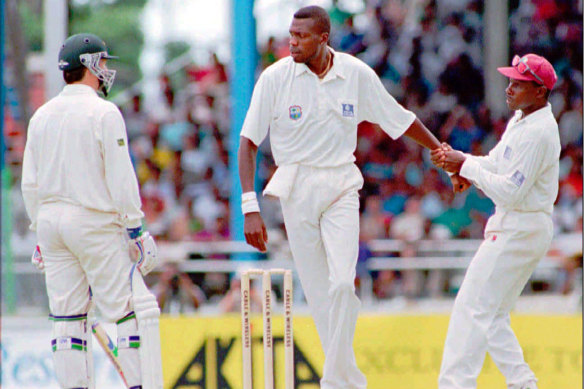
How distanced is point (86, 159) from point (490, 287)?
240 centimetres

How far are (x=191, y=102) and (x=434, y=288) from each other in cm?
437

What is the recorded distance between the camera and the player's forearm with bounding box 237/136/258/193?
6004 millimetres

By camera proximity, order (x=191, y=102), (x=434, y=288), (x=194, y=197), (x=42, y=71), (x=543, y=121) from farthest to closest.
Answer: (x=42, y=71), (x=191, y=102), (x=194, y=197), (x=434, y=288), (x=543, y=121)

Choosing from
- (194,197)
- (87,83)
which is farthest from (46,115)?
(194,197)

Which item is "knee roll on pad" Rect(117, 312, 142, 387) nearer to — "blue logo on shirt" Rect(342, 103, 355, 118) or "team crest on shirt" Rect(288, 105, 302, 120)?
"team crest on shirt" Rect(288, 105, 302, 120)

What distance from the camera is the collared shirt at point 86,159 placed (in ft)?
18.6

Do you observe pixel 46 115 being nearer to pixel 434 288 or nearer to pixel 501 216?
pixel 501 216

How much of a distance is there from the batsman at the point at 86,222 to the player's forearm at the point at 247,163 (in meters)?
0.61

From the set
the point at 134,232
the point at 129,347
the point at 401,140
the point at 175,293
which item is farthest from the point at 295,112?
the point at 401,140

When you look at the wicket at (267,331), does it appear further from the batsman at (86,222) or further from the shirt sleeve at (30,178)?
the shirt sleeve at (30,178)

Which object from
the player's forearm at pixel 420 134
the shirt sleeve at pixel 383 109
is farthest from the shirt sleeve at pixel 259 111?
the player's forearm at pixel 420 134

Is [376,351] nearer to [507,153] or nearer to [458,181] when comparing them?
[458,181]

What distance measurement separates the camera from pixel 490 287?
246 inches

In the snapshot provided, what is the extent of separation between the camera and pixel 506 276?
626 cm
